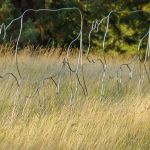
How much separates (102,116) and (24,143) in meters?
1.17

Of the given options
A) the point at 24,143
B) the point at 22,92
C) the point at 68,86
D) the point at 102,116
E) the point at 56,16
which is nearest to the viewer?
the point at 24,143

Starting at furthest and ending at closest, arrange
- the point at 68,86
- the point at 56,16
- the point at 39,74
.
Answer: the point at 56,16
the point at 39,74
the point at 68,86

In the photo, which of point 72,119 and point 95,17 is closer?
point 72,119

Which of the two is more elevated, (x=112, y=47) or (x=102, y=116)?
(x=102, y=116)

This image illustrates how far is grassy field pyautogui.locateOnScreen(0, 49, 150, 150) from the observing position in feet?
14.4

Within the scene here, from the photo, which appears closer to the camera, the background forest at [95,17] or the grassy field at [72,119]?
the grassy field at [72,119]

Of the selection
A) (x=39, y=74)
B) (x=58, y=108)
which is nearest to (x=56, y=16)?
(x=39, y=74)

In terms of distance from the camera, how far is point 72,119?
4910 mm

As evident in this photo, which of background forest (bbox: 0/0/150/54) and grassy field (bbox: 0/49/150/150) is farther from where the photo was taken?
background forest (bbox: 0/0/150/54)

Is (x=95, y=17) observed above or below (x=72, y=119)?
below

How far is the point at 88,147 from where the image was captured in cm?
440

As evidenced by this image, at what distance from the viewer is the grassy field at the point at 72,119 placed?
4.39 m

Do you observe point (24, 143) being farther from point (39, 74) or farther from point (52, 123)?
point (39, 74)

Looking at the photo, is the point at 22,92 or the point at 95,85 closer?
the point at 22,92
